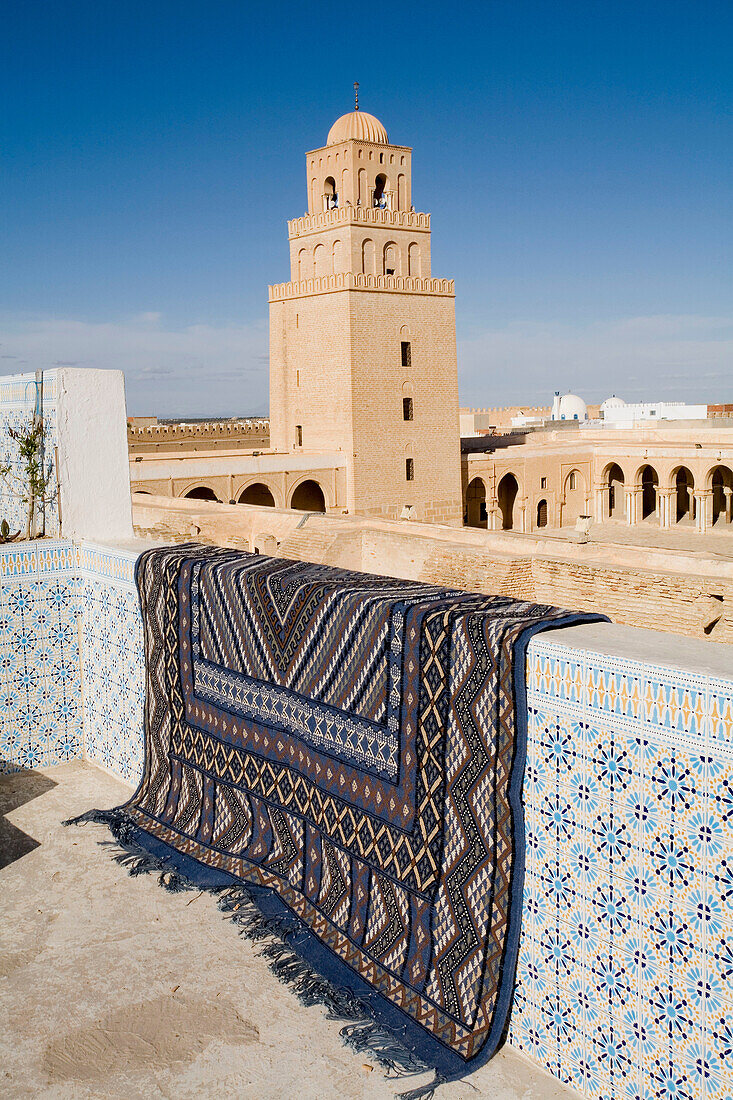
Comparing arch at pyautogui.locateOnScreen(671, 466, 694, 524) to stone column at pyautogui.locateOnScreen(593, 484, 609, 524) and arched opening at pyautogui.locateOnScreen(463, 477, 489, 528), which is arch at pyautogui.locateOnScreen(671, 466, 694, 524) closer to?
stone column at pyautogui.locateOnScreen(593, 484, 609, 524)

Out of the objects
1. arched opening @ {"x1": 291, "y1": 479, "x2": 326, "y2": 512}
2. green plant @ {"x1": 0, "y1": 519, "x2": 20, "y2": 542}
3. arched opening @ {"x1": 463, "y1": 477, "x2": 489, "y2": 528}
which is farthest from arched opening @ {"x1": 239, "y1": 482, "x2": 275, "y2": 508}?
green plant @ {"x1": 0, "y1": 519, "x2": 20, "y2": 542}

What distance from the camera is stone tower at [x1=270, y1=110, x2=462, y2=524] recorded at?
2116 centimetres

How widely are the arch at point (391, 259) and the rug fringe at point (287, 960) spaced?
20.1 m

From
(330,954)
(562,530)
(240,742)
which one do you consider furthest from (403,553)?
(562,530)

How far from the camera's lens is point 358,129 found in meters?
22.5

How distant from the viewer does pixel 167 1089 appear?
2.32 m

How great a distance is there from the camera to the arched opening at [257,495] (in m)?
20.6

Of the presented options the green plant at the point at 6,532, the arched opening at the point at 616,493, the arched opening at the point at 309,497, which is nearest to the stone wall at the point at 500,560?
the green plant at the point at 6,532

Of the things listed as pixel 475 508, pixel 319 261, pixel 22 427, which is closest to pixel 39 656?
pixel 22 427

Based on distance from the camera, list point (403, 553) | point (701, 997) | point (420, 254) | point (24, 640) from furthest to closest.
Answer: point (420, 254) < point (403, 553) < point (24, 640) < point (701, 997)

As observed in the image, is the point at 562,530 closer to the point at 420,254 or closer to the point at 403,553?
the point at 420,254

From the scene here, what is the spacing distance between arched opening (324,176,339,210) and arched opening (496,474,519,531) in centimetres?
827

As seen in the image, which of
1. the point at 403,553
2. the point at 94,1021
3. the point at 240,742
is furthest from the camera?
the point at 403,553

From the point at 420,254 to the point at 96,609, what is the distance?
20.2 metres
